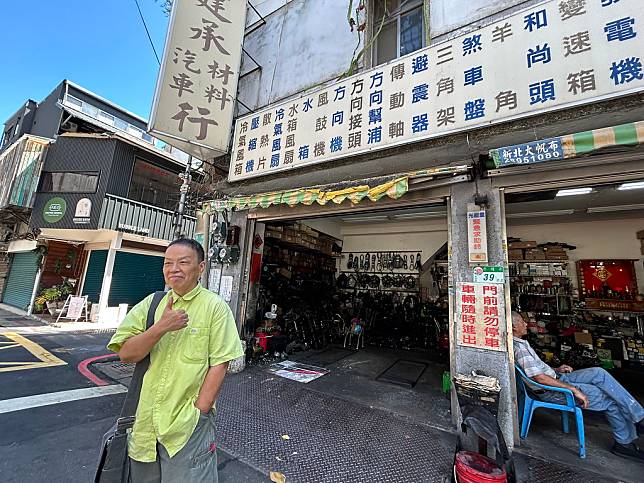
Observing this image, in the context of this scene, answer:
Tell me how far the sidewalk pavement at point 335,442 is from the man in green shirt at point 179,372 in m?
1.50

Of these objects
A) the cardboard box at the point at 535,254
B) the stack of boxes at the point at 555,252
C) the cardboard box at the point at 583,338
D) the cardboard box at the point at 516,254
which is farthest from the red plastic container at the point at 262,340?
the stack of boxes at the point at 555,252

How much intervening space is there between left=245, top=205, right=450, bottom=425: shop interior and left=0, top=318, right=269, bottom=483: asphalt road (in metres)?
2.51

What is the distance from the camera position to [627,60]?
2934 millimetres

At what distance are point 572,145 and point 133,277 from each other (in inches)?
551

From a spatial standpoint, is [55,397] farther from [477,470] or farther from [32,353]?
[477,470]

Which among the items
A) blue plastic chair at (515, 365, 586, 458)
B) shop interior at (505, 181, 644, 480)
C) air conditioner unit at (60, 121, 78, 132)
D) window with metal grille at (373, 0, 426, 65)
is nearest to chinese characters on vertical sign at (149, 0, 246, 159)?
window with metal grille at (373, 0, 426, 65)

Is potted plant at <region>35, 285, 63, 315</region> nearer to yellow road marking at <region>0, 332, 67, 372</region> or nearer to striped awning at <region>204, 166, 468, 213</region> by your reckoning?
yellow road marking at <region>0, 332, 67, 372</region>

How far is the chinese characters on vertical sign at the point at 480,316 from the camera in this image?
3338mm

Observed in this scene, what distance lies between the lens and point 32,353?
6.23 metres

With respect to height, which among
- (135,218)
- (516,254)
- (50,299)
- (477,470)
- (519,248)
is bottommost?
(477,470)

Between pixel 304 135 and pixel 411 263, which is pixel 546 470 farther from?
pixel 411 263

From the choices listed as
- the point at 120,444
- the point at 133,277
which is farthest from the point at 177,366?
the point at 133,277

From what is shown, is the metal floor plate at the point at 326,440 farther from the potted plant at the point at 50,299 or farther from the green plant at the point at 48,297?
the green plant at the point at 48,297

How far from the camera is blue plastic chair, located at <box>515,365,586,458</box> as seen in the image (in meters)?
3.06
